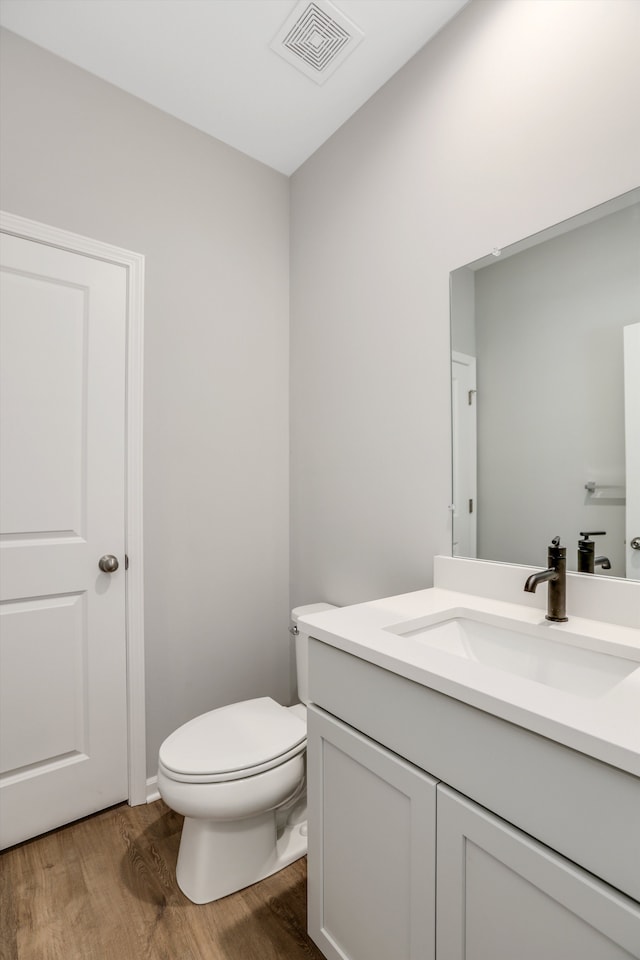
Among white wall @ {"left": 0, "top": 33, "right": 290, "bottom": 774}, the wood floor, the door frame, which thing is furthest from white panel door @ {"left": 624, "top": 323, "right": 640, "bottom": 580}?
the door frame

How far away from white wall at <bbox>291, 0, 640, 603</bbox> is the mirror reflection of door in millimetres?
40

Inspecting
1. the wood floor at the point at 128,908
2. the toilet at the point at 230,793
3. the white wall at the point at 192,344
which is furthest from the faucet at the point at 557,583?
the white wall at the point at 192,344

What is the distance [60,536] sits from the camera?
1.72 m

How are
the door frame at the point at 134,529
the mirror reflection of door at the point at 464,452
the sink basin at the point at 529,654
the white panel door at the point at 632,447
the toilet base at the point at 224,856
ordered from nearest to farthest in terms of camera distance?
the sink basin at the point at 529,654 → the white panel door at the point at 632,447 → the toilet base at the point at 224,856 → the mirror reflection of door at the point at 464,452 → the door frame at the point at 134,529

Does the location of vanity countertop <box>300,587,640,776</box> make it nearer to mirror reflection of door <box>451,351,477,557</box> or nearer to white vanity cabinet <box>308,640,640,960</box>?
white vanity cabinet <box>308,640,640,960</box>

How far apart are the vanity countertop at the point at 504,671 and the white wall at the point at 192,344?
957mm

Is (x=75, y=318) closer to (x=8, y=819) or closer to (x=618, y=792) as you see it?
(x=8, y=819)

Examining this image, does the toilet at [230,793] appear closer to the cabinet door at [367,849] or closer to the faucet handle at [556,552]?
the cabinet door at [367,849]

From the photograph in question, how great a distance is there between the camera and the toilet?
4.33 feet

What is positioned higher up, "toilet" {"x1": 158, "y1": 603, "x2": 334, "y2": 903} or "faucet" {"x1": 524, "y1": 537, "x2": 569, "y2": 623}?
"faucet" {"x1": 524, "y1": 537, "x2": 569, "y2": 623}

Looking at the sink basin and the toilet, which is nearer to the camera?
the sink basin

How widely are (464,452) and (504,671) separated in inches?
26.9

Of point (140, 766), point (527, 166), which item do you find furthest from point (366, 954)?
point (527, 166)

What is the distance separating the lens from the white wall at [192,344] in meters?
1.71
